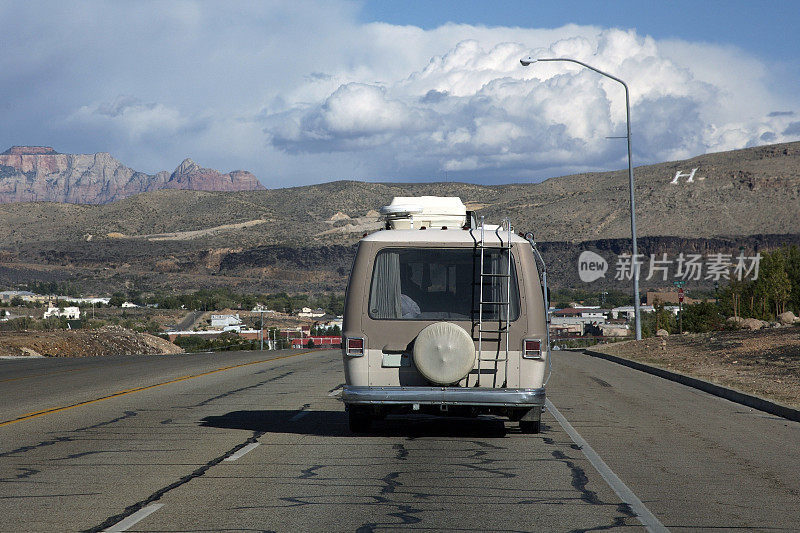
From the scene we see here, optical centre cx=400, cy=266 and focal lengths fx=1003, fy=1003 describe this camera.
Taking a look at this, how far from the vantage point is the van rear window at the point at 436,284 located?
40.4 ft

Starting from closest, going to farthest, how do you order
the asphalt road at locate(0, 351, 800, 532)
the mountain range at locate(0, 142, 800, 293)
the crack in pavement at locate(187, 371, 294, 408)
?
the asphalt road at locate(0, 351, 800, 532) → the crack in pavement at locate(187, 371, 294, 408) → the mountain range at locate(0, 142, 800, 293)

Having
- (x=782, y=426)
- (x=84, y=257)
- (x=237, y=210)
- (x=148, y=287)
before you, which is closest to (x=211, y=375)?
(x=782, y=426)

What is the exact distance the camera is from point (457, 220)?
15023 mm

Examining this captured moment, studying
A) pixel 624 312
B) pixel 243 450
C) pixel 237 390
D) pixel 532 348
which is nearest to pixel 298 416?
pixel 243 450

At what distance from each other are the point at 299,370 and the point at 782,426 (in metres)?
16.1

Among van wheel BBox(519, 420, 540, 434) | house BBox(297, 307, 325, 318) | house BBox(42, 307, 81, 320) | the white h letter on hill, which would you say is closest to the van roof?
van wheel BBox(519, 420, 540, 434)

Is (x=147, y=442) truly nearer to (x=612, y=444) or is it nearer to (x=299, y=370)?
(x=612, y=444)

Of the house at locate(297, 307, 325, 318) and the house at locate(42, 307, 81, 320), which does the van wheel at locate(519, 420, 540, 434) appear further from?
the house at locate(297, 307, 325, 318)

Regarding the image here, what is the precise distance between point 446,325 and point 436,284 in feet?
2.78

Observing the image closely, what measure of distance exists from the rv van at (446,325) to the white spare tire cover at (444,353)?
0.01 meters

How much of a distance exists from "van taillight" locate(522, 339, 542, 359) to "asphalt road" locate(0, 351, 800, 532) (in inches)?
44.1

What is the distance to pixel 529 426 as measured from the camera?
13234mm

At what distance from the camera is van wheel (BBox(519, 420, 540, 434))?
1314 cm

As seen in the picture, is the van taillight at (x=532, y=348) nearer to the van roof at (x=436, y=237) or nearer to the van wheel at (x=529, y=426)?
the van roof at (x=436, y=237)
